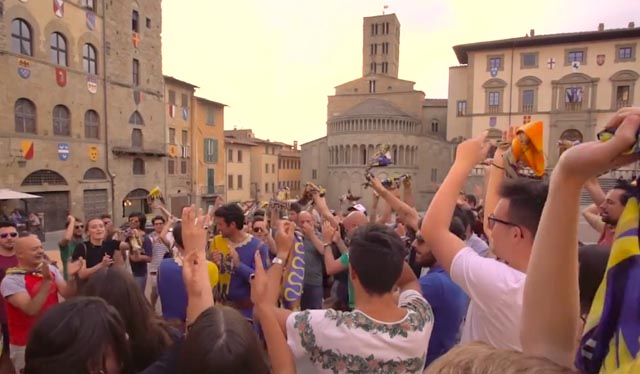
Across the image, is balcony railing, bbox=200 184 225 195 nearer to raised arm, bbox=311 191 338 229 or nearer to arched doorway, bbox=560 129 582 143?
raised arm, bbox=311 191 338 229

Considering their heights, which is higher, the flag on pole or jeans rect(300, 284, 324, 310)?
the flag on pole

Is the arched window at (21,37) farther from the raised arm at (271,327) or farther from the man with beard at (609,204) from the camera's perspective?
the man with beard at (609,204)

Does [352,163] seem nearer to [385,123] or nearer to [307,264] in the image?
[385,123]

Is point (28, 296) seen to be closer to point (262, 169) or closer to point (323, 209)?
point (323, 209)

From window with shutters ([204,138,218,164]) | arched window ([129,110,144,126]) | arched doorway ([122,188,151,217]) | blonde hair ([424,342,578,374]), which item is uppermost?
arched window ([129,110,144,126])

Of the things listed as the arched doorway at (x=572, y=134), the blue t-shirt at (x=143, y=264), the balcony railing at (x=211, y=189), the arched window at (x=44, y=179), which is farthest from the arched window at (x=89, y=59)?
the arched doorway at (x=572, y=134)

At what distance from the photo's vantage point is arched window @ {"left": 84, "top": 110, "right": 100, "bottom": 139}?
26609 millimetres

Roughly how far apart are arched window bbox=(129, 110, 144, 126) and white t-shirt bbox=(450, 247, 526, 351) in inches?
1263

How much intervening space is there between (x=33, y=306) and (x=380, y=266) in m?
3.55

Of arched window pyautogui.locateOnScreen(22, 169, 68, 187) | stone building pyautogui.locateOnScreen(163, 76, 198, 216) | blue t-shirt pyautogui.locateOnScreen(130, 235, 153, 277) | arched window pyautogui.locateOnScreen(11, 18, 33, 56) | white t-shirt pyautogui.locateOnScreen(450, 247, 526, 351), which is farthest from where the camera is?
stone building pyautogui.locateOnScreen(163, 76, 198, 216)

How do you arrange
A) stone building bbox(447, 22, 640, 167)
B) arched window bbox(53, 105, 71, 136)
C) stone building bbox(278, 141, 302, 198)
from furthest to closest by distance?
stone building bbox(278, 141, 302, 198) < stone building bbox(447, 22, 640, 167) < arched window bbox(53, 105, 71, 136)

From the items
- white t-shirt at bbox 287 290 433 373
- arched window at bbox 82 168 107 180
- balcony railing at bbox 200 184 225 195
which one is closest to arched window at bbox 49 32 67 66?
arched window at bbox 82 168 107 180

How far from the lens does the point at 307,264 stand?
5730mm

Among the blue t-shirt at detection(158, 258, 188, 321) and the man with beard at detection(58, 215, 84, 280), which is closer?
the blue t-shirt at detection(158, 258, 188, 321)
